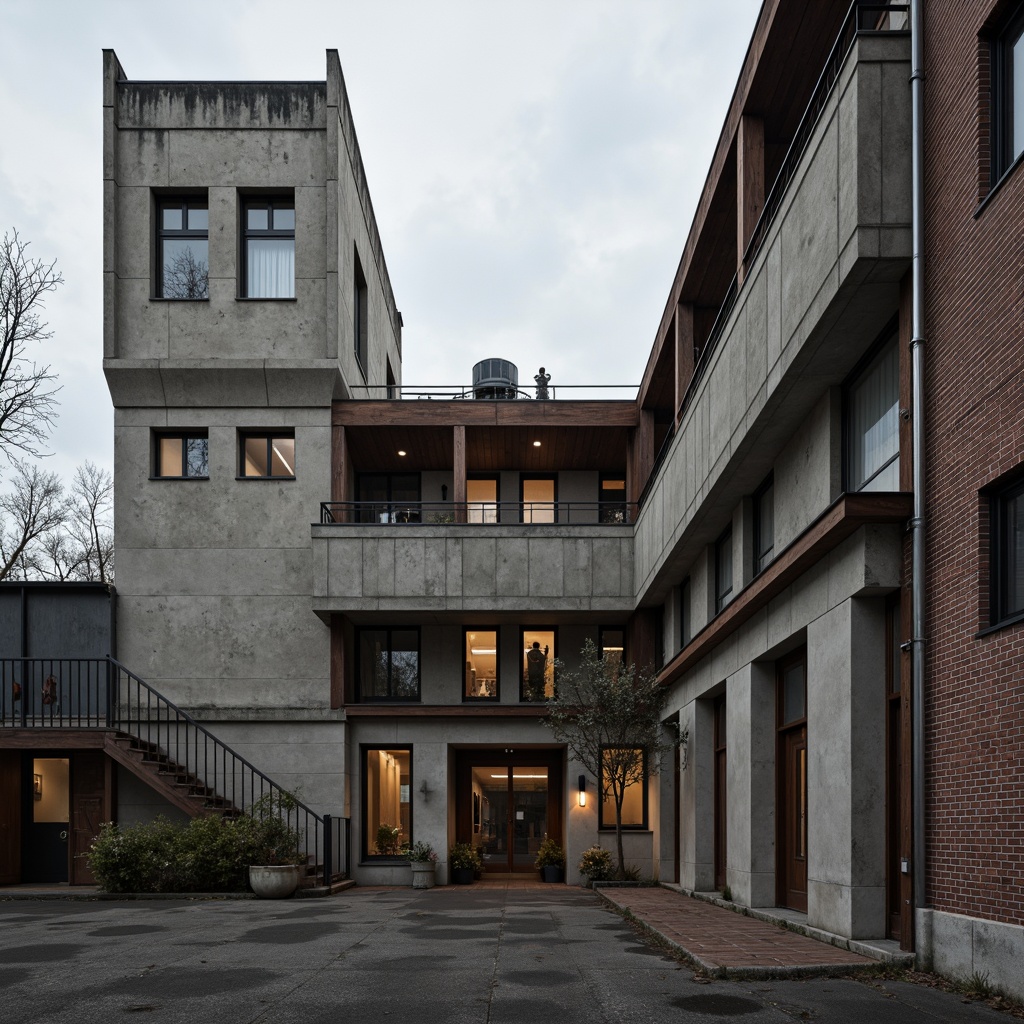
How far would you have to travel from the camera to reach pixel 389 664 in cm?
2467

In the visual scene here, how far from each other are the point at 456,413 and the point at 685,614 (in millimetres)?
6725

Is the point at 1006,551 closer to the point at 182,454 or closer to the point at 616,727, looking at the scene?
the point at 616,727

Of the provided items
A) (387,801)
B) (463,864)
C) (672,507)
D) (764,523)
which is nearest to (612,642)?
(463,864)

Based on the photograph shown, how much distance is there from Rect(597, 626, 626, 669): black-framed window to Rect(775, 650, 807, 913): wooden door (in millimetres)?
10162

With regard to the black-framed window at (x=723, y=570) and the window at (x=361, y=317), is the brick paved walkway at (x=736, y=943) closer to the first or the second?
the black-framed window at (x=723, y=570)

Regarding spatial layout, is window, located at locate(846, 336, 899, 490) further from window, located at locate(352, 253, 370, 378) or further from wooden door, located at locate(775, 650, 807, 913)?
window, located at locate(352, 253, 370, 378)

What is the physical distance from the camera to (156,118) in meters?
23.8

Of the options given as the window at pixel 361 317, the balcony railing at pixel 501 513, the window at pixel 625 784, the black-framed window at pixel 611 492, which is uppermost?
the window at pixel 361 317

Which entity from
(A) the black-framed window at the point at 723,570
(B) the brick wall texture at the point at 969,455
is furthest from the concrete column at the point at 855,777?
(A) the black-framed window at the point at 723,570

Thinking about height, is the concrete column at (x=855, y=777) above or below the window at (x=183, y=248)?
below

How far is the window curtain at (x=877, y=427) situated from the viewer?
10.4 meters

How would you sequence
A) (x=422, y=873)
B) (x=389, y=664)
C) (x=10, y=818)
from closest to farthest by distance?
(x=422, y=873), (x=10, y=818), (x=389, y=664)

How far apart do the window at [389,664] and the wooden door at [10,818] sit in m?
7.29

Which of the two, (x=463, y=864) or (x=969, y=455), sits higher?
(x=969, y=455)
